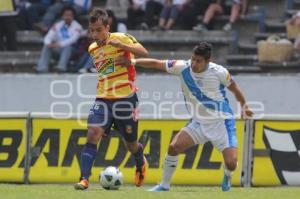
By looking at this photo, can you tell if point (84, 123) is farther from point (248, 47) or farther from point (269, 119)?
point (248, 47)

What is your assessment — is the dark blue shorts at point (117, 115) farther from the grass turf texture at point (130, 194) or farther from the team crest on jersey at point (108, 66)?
the grass turf texture at point (130, 194)

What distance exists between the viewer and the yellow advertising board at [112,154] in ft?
44.9

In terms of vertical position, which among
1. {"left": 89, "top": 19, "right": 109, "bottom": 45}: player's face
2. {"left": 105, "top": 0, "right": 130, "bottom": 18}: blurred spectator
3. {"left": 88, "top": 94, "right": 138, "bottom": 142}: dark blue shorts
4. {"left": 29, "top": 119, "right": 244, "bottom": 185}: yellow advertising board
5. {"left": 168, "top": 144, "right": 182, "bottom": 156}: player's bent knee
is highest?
{"left": 89, "top": 19, "right": 109, "bottom": 45}: player's face

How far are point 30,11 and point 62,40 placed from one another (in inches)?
77.0

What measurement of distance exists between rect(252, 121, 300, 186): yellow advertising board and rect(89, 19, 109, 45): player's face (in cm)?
313

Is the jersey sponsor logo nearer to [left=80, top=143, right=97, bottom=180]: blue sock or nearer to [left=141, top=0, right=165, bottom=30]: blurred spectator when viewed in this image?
[left=80, top=143, right=97, bottom=180]: blue sock

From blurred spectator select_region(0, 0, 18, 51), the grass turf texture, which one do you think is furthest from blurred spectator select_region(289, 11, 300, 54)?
the grass turf texture

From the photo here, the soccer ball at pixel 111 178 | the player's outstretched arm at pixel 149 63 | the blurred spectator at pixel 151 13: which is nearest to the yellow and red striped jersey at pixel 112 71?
the player's outstretched arm at pixel 149 63

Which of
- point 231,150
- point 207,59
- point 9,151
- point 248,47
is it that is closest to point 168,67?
point 207,59

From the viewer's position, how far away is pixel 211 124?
11664 millimetres

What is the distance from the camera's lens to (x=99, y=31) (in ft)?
37.6

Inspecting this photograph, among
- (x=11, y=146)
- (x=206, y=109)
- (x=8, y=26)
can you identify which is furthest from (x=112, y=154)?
(x=8, y=26)

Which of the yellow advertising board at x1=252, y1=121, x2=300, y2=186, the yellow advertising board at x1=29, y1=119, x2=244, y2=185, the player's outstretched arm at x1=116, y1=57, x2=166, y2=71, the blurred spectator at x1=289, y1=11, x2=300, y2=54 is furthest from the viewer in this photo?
the blurred spectator at x1=289, y1=11, x2=300, y2=54

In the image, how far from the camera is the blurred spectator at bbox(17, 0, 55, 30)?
67.4 ft
